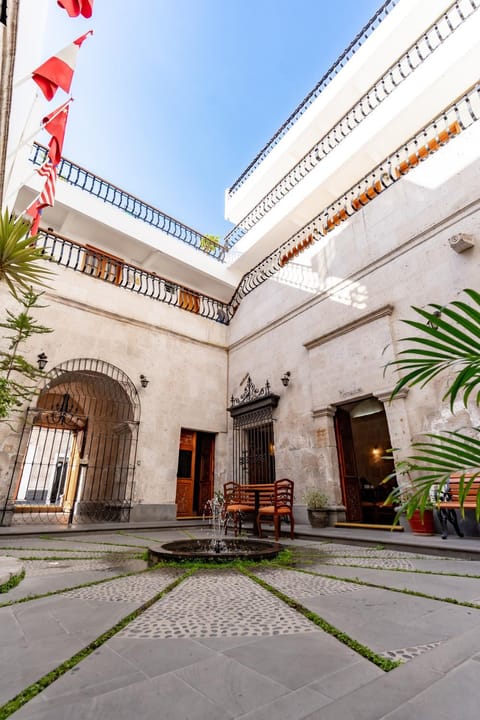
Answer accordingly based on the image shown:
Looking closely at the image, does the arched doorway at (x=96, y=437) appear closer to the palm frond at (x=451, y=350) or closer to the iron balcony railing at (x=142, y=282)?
the iron balcony railing at (x=142, y=282)

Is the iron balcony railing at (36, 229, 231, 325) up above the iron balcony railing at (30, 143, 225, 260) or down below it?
below

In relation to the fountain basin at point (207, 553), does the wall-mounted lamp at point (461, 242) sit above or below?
above

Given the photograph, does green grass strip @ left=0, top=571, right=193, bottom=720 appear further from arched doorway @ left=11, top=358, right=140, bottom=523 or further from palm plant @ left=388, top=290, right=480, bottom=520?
arched doorway @ left=11, top=358, right=140, bottom=523

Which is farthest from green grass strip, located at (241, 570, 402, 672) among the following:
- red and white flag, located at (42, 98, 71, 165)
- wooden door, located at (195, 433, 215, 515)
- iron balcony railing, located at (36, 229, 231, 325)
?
red and white flag, located at (42, 98, 71, 165)

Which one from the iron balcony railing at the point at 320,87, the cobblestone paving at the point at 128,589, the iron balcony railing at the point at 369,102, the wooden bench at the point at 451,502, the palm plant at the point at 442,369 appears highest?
the iron balcony railing at the point at 320,87

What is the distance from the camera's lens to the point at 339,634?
1448mm

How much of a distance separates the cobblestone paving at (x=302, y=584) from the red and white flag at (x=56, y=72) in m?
6.57

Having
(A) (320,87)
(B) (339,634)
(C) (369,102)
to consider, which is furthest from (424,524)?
(A) (320,87)

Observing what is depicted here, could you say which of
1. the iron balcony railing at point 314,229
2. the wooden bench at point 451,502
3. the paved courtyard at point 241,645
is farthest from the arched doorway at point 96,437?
the wooden bench at point 451,502

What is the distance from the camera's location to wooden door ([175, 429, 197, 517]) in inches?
340

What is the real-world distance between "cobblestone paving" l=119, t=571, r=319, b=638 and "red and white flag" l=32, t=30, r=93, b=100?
6.33m

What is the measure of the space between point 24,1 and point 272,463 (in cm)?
838

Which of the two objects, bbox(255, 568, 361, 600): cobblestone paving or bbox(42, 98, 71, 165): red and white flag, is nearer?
bbox(255, 568, 361, 600): cobblestone paving

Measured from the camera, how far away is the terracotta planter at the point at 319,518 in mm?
5965
